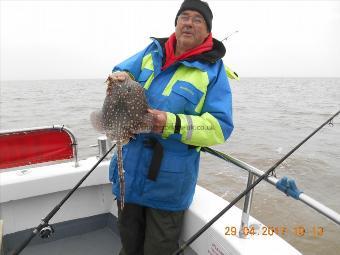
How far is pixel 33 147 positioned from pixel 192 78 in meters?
2.42

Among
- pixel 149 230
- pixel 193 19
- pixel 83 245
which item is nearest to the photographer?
pixel 193 19

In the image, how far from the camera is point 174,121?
2.37 meters

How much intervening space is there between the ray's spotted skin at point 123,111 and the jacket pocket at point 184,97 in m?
0.26

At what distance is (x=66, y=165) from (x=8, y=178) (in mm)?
647

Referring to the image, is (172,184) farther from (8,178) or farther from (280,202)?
(280,202)

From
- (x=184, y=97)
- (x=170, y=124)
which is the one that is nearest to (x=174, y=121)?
(x=170, y=124)

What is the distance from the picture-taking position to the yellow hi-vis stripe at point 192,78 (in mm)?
2545

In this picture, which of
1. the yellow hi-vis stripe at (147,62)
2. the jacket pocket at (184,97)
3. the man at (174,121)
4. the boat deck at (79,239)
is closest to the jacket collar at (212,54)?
the man at (174,121)

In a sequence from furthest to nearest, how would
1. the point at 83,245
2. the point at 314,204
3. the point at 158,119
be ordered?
the point at 83,245
the point at 158,119
the point at 314,204

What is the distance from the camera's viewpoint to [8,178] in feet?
11.6

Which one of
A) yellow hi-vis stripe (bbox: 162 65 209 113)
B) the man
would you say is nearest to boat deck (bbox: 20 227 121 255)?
the man

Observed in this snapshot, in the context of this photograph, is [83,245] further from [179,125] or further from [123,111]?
[179,125]

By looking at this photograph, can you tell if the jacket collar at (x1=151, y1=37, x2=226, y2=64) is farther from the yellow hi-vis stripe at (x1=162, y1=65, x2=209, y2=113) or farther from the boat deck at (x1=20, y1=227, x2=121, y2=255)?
the boat deck at (x1=20, y1=227, x2=121, y2=255)

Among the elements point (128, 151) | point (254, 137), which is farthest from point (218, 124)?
point (254, 137)
